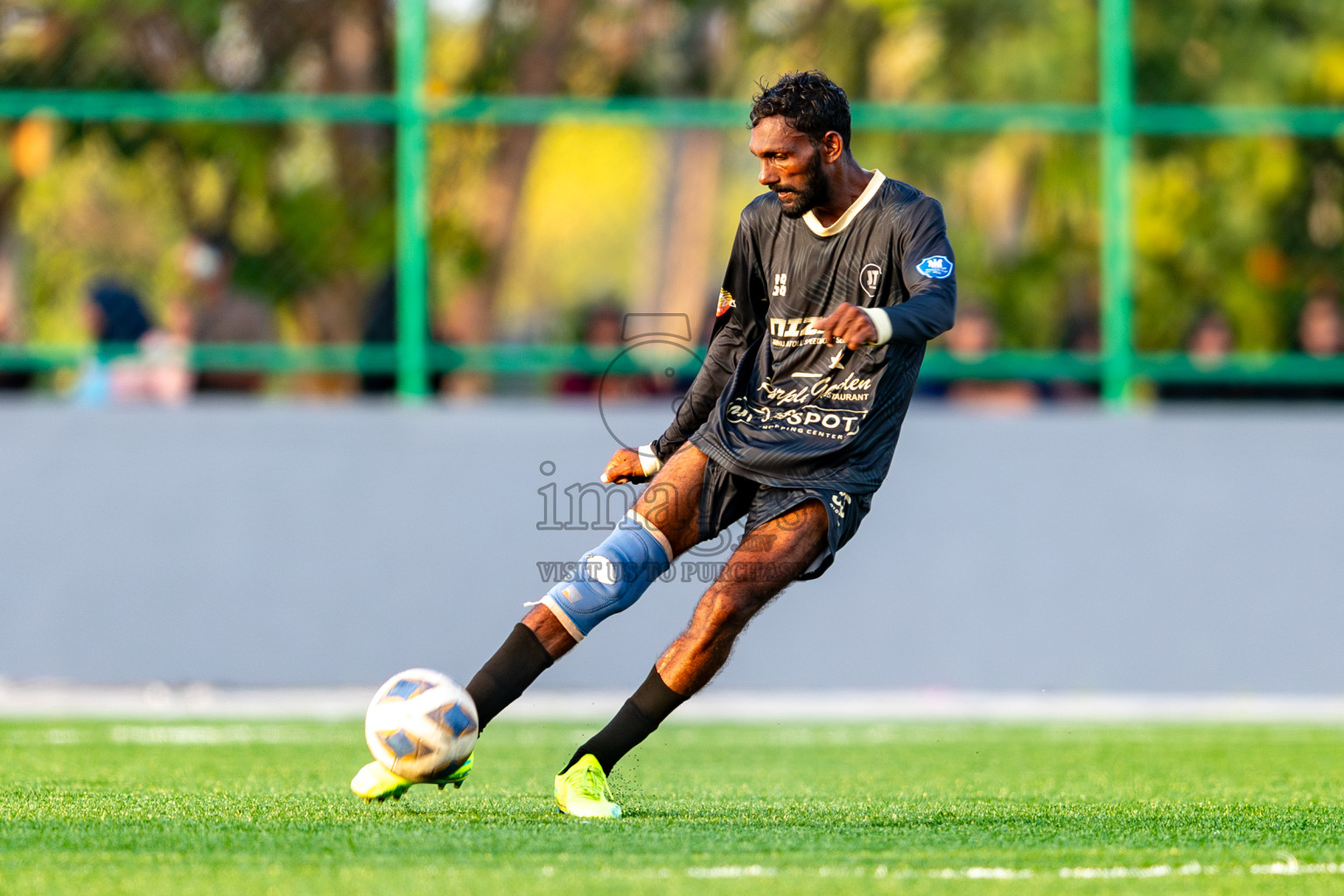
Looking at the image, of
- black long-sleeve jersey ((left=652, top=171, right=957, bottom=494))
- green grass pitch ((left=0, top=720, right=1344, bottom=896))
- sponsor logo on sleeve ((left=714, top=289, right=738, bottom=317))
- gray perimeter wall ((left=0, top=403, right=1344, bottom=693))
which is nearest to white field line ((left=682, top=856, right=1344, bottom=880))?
green grass pitch ((left=0, top=720, right=1344, bottom=896))

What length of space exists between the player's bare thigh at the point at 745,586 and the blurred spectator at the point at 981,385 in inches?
178

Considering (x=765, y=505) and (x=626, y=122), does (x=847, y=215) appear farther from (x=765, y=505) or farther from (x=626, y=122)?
(x=626, y=122)

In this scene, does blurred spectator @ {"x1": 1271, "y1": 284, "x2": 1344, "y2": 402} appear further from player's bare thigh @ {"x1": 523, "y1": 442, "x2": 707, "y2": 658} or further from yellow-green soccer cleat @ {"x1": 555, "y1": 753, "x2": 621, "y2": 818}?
yellow-green soccer cleat @ {"x1": 555, "y1": 753, "x2": 621, "y2": 818}

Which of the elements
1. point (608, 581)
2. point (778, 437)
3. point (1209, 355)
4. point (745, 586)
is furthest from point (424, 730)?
point (1209, 355)

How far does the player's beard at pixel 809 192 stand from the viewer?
486 centimetres

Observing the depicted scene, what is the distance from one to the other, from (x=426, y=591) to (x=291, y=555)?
0.68m

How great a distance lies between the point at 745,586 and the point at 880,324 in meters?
0.79

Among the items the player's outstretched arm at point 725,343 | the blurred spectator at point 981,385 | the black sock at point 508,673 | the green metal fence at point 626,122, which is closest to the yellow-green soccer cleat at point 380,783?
the black sock at point 508,673

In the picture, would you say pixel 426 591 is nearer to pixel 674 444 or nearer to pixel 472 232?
pixel 472 232

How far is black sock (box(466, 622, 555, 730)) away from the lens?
4805 millimetres

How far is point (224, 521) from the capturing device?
9.10 m

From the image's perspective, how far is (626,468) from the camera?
16.9 ft

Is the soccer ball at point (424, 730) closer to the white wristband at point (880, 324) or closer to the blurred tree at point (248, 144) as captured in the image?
the white wristband at point (880, 324)

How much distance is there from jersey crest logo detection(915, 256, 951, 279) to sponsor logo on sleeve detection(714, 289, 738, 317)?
0.63 metres
